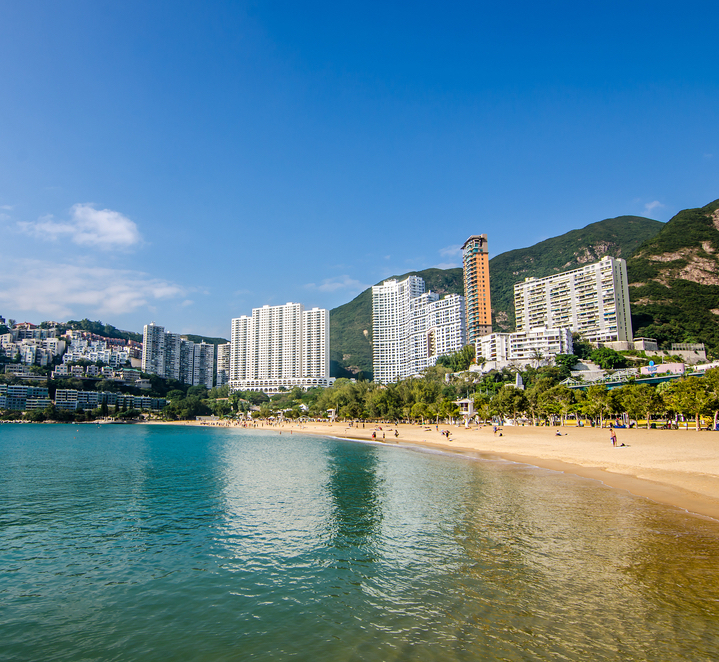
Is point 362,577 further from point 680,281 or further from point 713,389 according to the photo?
point 680,281

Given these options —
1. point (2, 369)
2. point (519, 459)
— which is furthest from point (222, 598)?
Answer: point (2, 369)

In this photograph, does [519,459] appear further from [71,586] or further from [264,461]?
[71,586]

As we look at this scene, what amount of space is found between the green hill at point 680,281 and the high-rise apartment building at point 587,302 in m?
8.13

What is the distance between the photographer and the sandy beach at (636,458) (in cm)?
2105

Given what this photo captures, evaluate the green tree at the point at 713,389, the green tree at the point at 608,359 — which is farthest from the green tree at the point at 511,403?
the green tree at the point at 608,359

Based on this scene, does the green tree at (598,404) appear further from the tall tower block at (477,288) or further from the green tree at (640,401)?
the tall tower block at (477,288)

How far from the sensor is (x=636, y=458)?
30.5 m

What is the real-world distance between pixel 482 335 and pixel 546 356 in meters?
34.9

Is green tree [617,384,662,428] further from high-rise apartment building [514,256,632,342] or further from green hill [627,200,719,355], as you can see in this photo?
green hill [627,200,719,355]

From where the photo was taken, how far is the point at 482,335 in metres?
152

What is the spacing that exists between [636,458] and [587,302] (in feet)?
384

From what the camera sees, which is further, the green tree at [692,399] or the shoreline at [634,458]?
the green tree at [692,399]

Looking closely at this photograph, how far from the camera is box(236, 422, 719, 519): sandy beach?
21.0 metres

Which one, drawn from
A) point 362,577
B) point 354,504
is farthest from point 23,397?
point 362,577
